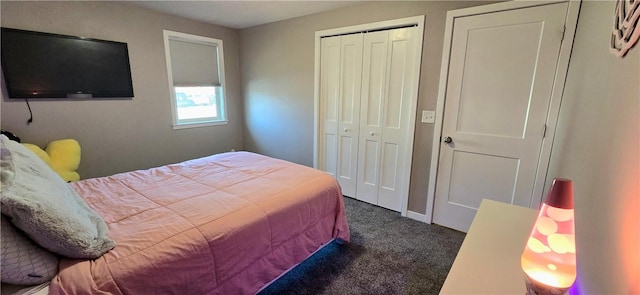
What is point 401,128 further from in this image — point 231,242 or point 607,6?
point 231,242

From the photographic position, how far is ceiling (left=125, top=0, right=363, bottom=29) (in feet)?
9.18

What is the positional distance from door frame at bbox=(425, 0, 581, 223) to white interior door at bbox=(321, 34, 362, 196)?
88cm

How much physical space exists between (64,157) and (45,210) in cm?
208

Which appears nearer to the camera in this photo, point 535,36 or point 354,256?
point 535,36

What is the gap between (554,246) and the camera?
0.71 meters

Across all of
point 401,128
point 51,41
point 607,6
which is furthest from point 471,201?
point 51,41

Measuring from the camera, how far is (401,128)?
2.77 m

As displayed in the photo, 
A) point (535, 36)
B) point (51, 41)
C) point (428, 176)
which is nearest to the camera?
point (535, 36)

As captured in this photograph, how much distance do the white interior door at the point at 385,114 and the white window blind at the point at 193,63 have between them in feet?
7.27

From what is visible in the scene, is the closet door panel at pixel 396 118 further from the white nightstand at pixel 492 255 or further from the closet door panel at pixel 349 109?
the white nightstand at pixel 492 255

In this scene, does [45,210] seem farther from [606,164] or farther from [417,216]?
[417,216]

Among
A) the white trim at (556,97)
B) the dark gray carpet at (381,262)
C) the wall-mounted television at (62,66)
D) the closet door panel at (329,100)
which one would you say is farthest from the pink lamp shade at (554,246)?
the wall-mounted television at (62,66)

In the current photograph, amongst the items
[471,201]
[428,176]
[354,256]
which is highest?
[428,176]

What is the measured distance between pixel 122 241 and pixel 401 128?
2432mm
